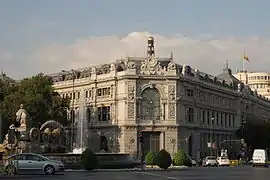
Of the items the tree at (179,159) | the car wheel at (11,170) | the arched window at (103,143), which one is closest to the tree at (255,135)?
the arched window at (103,143)

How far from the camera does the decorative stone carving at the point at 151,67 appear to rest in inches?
3676

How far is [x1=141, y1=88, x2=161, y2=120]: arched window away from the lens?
3652 inches

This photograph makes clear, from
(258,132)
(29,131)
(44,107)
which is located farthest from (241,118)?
(29,131)

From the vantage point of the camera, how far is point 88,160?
43438mm

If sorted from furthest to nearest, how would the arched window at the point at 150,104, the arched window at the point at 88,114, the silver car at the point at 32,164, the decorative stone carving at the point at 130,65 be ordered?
1. the arched window at the point at 88,114
2. the decorative stone carving at the point at 130,65
3. the arched window at the point at 150,104
4. the silver car at the point at 32,164

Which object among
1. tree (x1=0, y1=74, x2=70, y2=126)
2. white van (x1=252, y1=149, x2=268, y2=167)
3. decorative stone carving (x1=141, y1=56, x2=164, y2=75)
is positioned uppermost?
decorative stone carving (x1=141, y1=56, x2=164, y2=75)

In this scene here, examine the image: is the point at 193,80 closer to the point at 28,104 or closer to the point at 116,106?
the point at 116,106

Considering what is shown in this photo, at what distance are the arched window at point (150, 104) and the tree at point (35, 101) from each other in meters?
12.9

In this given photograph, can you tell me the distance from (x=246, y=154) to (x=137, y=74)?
113 ft

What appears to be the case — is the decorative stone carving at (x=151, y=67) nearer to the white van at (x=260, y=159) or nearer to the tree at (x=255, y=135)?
the tree at (x=255, y=135)

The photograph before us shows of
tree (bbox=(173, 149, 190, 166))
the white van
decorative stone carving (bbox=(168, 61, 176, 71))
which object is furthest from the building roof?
tree (bbox=(173, 149, 190, 166))

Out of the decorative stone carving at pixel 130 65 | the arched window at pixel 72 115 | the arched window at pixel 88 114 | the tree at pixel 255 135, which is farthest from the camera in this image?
the tree at pixel 255 135

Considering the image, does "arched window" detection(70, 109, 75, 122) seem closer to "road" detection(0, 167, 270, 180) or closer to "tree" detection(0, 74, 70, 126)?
"tree" detection(0, 74, 70, 126)

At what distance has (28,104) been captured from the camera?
8031cm
